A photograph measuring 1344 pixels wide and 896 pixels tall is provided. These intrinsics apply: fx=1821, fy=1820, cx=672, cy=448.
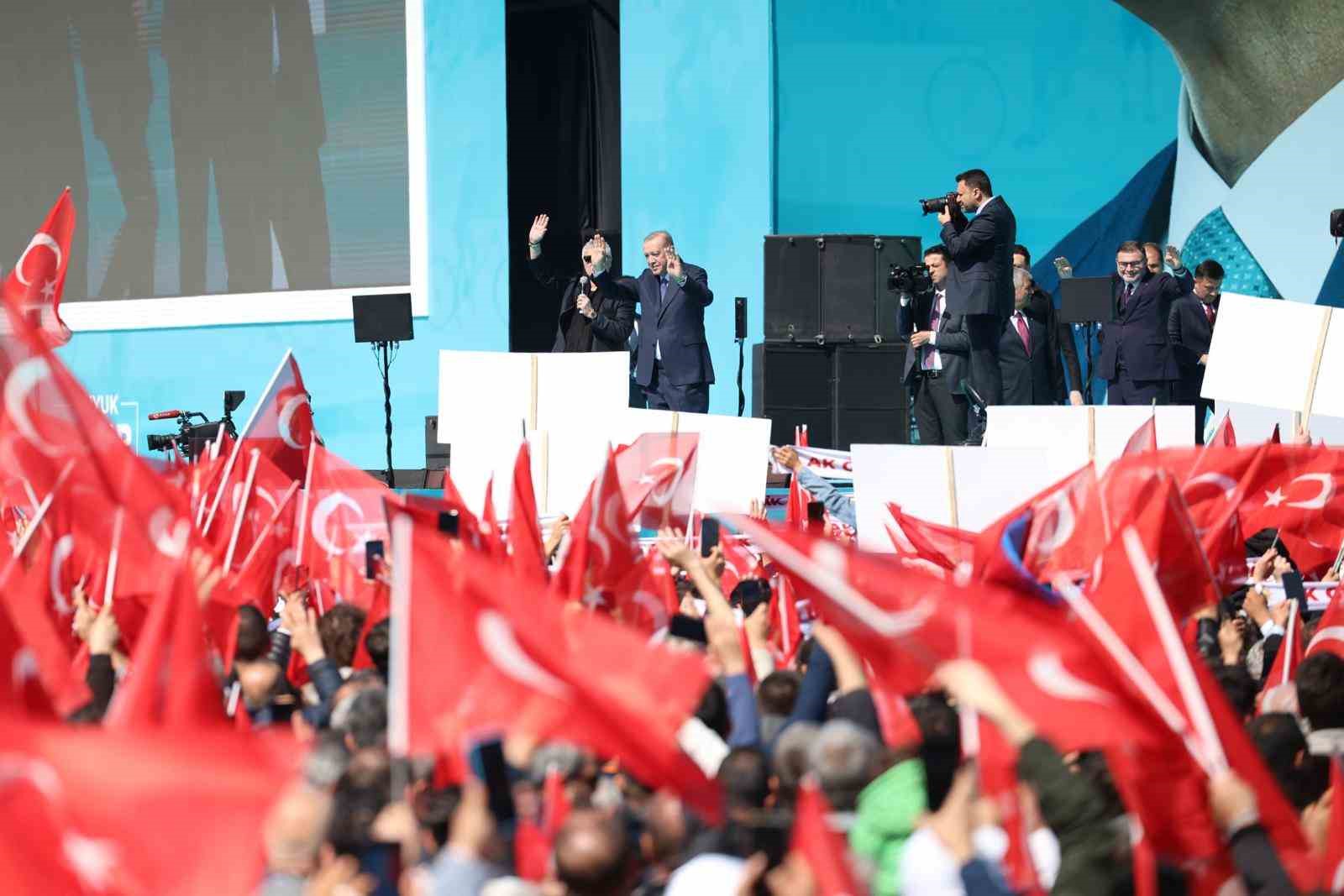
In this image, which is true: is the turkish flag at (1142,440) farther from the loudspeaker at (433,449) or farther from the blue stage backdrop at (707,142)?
the loudspeaker at (433,449)

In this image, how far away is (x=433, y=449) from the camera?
1365 centimetres

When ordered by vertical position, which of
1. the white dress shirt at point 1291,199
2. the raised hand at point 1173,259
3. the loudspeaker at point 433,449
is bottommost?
the loudspeaker at point 433,449

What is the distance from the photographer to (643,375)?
1085cm

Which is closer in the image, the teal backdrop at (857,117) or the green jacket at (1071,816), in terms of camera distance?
the green jacket at (1071,816)

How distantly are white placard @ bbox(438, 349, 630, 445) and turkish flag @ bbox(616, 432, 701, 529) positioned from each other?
58.4 inches

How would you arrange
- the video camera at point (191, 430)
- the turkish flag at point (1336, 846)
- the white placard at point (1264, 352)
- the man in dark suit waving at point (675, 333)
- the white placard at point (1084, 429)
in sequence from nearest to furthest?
the turkish flag at point (1336, 846)
the white placard at point (1264, 352)
the white placard at point (1084, 429)
the man in dark suit waving at point (675, 333)
the video camera at point (191, 430)

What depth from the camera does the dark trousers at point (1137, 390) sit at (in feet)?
35.0

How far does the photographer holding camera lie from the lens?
9070 mm

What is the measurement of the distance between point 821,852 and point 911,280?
8538 mm

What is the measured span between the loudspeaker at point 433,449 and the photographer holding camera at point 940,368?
450 cm

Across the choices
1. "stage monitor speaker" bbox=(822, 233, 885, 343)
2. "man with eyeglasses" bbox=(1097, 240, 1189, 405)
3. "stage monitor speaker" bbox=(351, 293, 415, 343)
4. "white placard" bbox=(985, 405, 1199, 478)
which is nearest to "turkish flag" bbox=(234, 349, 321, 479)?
"white placard" bbox=(985, 405, 1199, 478)

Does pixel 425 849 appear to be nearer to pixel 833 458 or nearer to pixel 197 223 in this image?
pixel 833 458

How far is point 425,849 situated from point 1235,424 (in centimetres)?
784

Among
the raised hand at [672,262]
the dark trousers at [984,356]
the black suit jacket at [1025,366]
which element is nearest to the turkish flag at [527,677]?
the dark trousers at [984,356]
